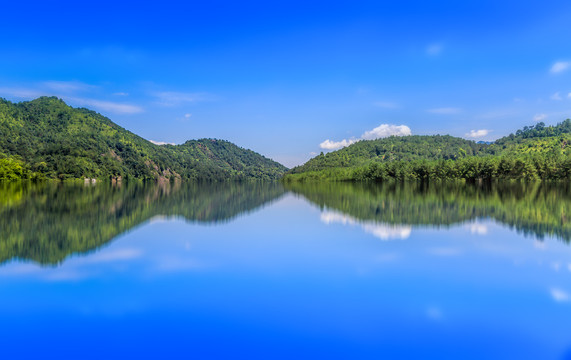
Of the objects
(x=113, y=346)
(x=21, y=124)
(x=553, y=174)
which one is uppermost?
(x=21, y=124)

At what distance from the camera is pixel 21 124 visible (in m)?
194

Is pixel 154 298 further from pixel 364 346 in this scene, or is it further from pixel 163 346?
pixel 364 346

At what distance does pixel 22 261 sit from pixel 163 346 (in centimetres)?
829

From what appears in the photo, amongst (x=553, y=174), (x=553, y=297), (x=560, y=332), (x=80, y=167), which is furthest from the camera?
(x=80, y=167)

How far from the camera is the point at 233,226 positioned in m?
21.5

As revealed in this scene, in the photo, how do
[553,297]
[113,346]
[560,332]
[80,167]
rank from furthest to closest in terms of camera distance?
[80,167], [553,297], [560,332], [113,346]

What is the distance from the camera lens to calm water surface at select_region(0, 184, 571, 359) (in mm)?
6836

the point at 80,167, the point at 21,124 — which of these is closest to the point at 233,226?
the point at 80,167

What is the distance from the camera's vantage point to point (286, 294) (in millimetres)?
9406

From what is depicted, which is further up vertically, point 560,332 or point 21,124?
point 21,124

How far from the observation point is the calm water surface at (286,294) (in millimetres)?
6836

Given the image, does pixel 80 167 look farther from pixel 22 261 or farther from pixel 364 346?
pixel 364 346

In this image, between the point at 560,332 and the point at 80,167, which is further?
the point at 80,167

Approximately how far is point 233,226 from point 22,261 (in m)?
10.9
